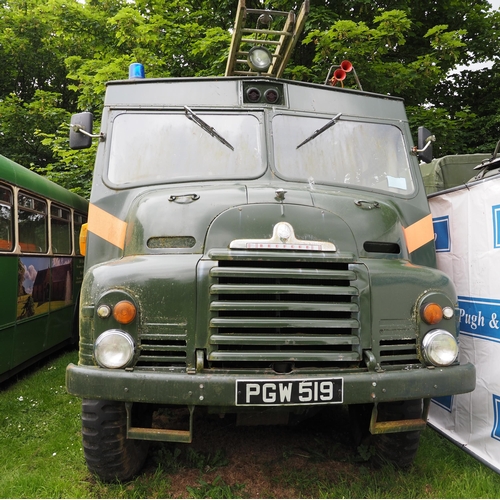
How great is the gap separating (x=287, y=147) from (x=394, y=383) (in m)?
2.02

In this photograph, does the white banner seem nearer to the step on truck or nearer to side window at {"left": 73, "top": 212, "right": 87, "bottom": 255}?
the step on truck

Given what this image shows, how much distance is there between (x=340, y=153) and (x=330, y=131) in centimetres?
23

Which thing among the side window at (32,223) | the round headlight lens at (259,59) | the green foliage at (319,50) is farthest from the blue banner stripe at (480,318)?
the green foliage at (319,50)

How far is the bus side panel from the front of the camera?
5180 mm

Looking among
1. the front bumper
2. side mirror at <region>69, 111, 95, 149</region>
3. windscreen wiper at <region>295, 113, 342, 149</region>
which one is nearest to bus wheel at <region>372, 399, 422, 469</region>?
the front bumper

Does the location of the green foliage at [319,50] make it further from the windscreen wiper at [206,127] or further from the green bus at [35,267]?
the windscreen wiper at [206,127]

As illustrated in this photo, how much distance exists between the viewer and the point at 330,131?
3.98 metres

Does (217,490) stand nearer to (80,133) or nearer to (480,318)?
(480,318)

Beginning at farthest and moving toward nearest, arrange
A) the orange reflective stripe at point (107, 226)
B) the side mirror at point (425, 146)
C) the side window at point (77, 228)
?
1. the side window at point (77, 228)
2. the side mirror at point (425, 146)
3. the orange reflective stripe at point (107, 226)

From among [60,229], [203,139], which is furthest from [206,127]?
[60,229]

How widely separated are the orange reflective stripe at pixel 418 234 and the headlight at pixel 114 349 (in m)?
2.15

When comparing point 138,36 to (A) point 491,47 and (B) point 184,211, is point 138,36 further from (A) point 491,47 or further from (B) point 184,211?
(A) point 491,47

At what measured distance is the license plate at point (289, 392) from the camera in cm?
264

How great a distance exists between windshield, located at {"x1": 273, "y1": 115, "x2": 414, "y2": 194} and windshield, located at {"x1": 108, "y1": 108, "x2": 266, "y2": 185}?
227 mm
